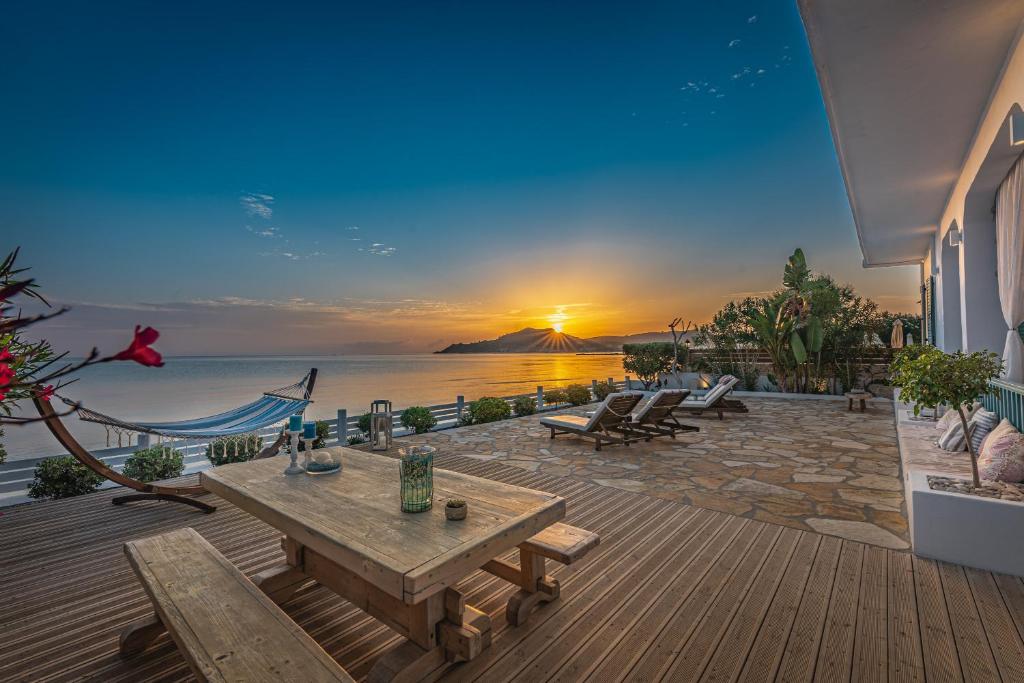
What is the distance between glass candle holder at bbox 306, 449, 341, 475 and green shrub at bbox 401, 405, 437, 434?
518 cm

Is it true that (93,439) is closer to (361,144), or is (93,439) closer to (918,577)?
(361,144)

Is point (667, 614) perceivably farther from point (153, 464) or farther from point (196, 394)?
point (196, 394)

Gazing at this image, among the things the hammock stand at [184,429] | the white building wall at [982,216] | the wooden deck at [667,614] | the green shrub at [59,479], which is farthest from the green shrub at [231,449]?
the white building wall at [982,216]

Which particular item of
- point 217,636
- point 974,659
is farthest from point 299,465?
point 974,659

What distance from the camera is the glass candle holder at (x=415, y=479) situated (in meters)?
2.41

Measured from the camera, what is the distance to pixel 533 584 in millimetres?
2750

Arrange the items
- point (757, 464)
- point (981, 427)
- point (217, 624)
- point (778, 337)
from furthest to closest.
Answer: point (778, 337), point (757, 464), point (981, 427), point (217, 624)

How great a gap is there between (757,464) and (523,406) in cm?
532

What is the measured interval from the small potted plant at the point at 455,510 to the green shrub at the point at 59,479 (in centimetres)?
466

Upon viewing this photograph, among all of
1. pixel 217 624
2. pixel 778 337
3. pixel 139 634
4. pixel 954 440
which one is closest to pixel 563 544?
pixel 217 624

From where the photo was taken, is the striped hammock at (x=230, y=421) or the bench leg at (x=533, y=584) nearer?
the bench leg at (x=533, y=584)

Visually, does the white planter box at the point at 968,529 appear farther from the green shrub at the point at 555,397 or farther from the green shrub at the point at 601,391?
the green shrub at the point at 601,391

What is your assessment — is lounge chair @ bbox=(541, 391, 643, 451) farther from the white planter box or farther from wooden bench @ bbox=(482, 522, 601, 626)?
wooden bench @ bbox=(482, 522, 601, 626)

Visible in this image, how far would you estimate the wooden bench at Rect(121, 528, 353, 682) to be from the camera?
1.69m
